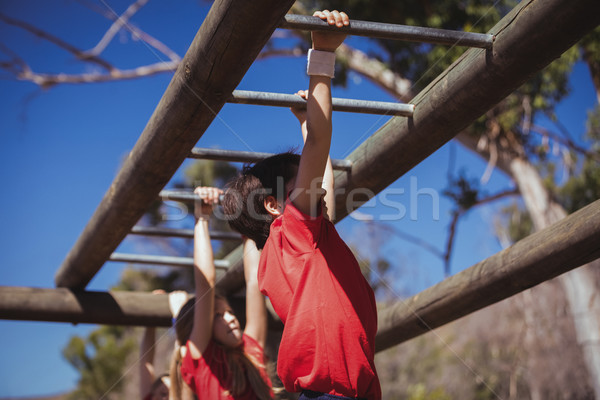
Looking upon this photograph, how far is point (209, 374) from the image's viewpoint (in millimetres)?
2396

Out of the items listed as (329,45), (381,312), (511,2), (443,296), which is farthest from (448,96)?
(511,2)

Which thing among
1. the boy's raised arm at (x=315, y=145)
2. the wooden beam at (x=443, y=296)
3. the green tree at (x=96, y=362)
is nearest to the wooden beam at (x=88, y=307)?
the wooden beam at (x=443, y=296)

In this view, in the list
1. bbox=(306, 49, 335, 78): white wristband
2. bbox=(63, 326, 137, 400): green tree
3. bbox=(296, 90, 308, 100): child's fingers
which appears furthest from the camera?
bbox=(63, 326, 137, 400): green tree

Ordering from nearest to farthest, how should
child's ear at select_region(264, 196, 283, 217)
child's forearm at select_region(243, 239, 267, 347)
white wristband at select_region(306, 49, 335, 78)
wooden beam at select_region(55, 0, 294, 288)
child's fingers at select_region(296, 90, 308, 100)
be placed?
wooden beam at select_region(55, 0, 294, 288) → white wristband at select_region(306, 49, 335, 78) → child's ear at select_region(264, 196, 283, 217) → child's fingers at select_region(296, 90, 308, 100) → child's forearm at select_region(243, 239, 267, 347)

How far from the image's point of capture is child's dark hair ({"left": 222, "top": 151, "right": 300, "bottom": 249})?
1.59m

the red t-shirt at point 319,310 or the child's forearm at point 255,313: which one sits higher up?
the child's forearm at point 255,313

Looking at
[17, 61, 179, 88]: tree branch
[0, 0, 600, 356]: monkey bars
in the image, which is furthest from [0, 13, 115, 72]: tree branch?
[0, 0, 600, 356]: monkey bars

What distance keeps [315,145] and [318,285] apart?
326 mm

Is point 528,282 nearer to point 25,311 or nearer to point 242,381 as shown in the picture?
point 242,381

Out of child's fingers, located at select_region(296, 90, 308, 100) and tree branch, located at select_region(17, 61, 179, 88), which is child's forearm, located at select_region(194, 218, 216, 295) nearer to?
child's fingers, located at select_region(296, 90, 308, 100)

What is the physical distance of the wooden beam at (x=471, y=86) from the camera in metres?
1.37

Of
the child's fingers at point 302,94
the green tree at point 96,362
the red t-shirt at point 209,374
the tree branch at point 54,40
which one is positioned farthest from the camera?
the green tree at point 96,362

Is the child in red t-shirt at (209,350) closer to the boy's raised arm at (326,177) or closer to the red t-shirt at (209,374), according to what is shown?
the red t-shirt at (209,374)

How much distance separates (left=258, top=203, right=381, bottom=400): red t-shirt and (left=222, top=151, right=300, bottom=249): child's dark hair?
0.35ft
